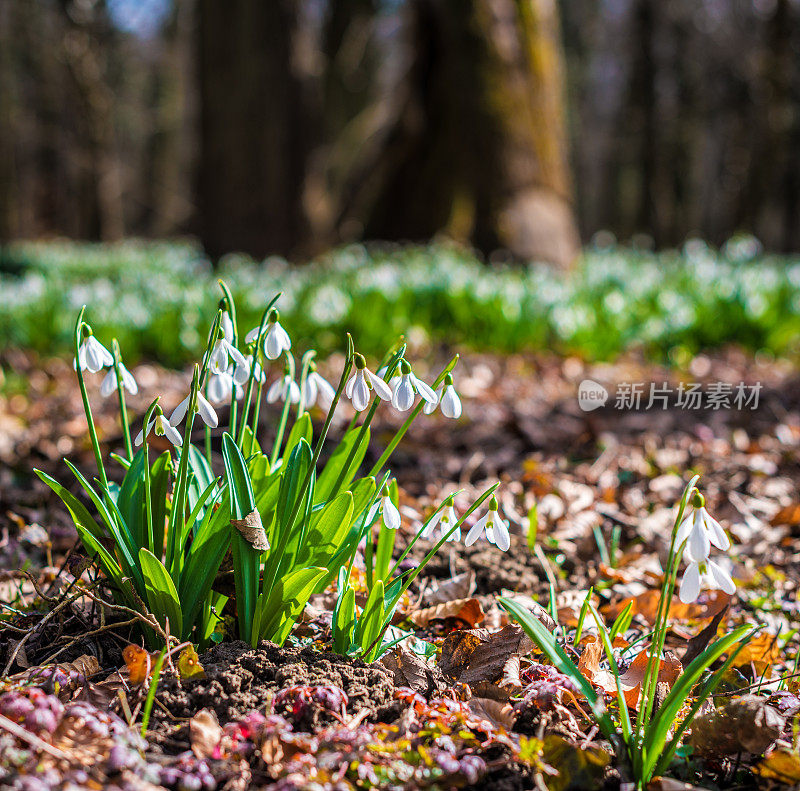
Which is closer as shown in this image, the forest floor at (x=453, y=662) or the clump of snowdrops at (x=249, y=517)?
the forest floor at (x=453, y=662)

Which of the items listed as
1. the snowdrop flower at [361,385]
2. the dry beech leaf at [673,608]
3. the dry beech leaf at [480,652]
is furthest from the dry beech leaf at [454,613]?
the snowdrop flower at [361,385]

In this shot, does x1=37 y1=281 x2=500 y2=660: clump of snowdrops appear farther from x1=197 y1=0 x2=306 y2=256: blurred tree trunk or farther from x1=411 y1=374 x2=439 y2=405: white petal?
x1=197 y1=0 x2=306 y2=256: blurred tree trunk

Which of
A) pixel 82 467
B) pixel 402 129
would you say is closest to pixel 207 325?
pixel 82 467

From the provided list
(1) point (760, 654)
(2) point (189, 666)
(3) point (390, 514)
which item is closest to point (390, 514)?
(3) point (390, 514)

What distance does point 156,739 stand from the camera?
1187mm

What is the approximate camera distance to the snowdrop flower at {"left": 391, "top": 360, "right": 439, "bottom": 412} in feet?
3.92

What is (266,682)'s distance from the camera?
131 cm

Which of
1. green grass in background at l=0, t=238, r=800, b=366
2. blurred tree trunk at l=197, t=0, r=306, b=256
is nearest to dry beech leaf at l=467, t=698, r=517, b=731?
green grass in background at l=0, t=238, r=800, b=366

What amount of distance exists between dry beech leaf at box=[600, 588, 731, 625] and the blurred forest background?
477cm

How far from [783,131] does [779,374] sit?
10.2 meters

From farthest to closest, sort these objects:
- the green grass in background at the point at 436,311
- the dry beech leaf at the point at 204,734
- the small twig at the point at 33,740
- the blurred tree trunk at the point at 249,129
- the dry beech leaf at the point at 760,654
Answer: the blurred tree trunk at the point at 249,129, the green grass in background at the point at 436,311, the dry beech leaf at the point at 760,654, the dry beech leaf at the point at 204,734, the small twig at the point at 33,740

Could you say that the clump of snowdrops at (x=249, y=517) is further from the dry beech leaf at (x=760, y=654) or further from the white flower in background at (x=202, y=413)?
the dry beech leaf at (x=760, y=654)

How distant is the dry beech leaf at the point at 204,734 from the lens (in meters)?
1.15

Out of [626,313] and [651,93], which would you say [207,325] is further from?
[651,93]
